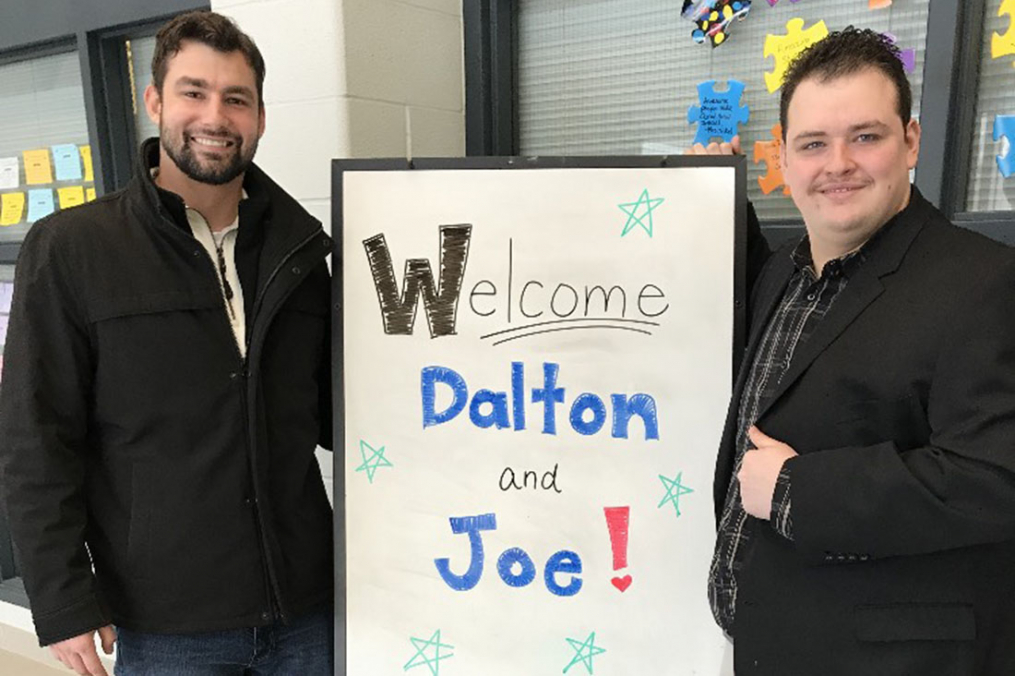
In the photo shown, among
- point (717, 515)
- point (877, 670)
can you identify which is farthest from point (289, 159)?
point (877, 670)

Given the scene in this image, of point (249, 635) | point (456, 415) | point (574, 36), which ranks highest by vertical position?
point (574, 36)

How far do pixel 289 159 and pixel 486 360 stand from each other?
2.66 feet

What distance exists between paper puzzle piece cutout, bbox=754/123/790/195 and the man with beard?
0.95m

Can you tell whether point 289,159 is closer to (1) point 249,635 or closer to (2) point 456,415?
(2) point 456,415

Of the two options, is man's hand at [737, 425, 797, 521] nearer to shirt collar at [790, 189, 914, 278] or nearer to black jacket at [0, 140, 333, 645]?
shirt collar at [790, 189, 914, 278]

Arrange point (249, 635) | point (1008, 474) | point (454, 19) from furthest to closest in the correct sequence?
point (454, 19), point (249, 635), point (1008, 474)

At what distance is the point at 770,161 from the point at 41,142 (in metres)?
2.30

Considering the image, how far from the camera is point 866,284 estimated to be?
0.94m

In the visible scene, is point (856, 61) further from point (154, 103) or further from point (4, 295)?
point (4, 295)

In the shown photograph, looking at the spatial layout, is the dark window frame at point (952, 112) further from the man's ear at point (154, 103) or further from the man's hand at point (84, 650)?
the man's hand at point (84, 650)

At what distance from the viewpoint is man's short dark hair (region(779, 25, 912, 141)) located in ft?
3.05

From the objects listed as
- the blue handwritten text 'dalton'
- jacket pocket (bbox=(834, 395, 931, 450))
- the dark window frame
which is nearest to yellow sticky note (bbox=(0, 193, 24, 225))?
the blue handwritten text 'dalton'

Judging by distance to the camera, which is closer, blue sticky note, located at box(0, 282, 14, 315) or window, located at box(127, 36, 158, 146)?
window, located at box(127, 36, 158, 146)

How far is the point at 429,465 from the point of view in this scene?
4.42ft
